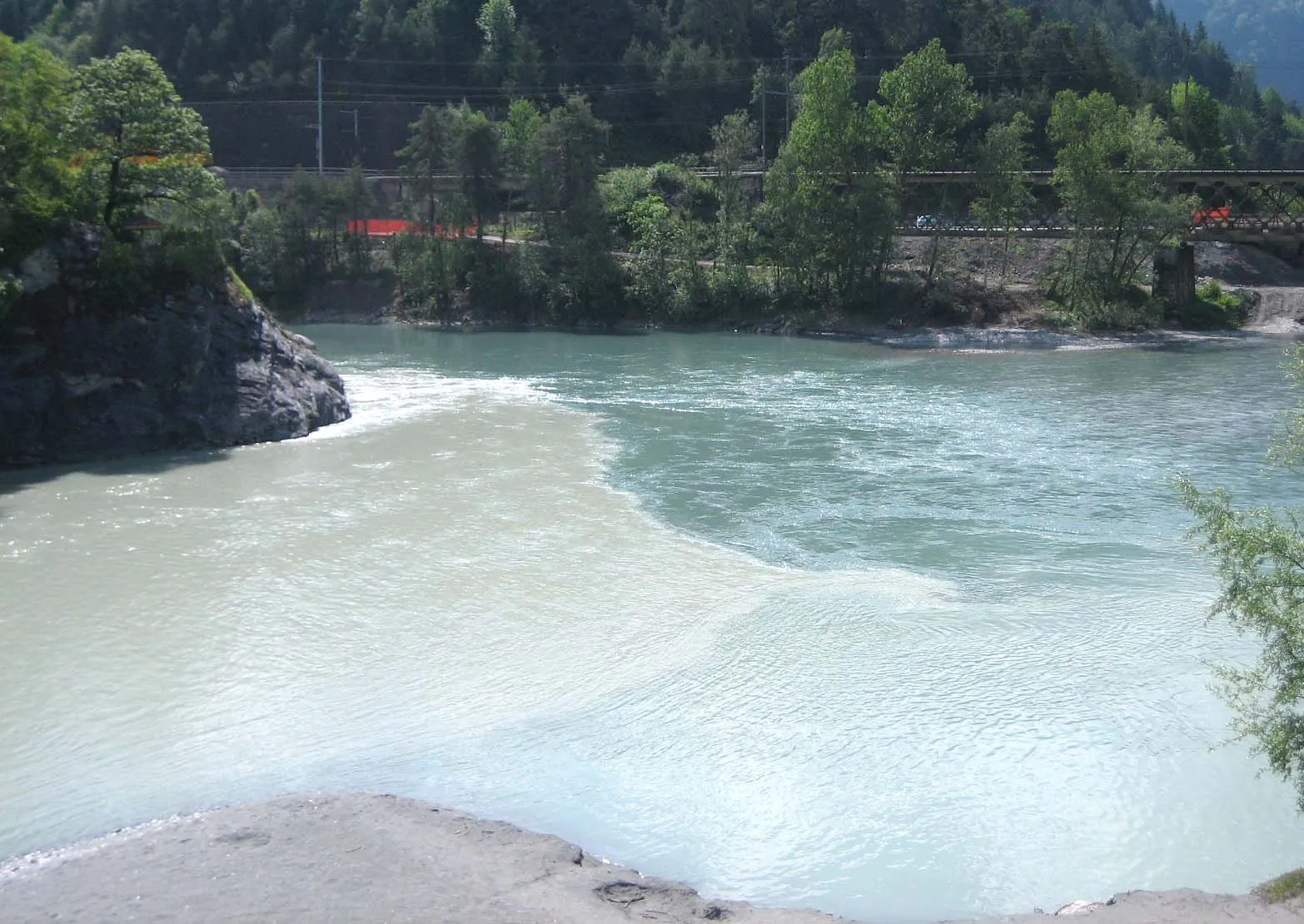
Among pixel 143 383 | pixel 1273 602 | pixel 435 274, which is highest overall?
pixel 435 274

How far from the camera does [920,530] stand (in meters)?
24.9

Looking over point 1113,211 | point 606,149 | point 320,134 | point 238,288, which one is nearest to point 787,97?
point 606,149

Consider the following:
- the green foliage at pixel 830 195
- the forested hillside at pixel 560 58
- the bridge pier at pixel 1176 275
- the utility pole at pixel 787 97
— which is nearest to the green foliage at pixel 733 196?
the green foliage at pixel 830 195

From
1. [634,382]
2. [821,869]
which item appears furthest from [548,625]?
[634,382]

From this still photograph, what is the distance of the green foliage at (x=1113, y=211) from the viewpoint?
197 ft

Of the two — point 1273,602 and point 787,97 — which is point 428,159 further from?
point 1273,602

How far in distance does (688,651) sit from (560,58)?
99.1 m

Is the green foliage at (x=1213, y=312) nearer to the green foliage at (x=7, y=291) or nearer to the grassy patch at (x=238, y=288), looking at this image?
the grassy patch at (x=238, y=288)

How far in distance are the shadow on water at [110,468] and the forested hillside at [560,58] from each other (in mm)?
70932

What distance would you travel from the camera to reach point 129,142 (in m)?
33.4

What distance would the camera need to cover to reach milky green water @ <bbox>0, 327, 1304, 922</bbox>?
44.1 ft

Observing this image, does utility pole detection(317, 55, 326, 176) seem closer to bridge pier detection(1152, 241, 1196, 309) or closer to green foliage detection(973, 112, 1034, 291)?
green foliage detection(973, 112, 1034, 291)

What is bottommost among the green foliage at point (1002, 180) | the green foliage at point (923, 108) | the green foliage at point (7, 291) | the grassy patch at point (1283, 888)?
the grassy patch at point (1283, 888)

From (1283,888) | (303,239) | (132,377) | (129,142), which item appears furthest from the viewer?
(303,239)
